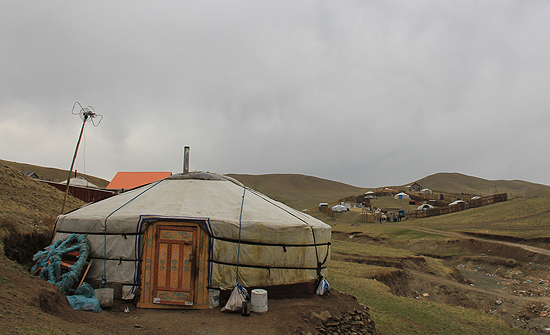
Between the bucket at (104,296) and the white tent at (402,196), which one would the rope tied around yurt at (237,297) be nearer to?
the bucket at (104,296)

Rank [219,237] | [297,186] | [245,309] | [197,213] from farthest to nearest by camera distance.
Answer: [297,186]
[197,213]
[219,237]
[245,309]

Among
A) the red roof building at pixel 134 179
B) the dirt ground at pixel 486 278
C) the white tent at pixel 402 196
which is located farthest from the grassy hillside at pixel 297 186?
the dirt ground at pixel 486 278

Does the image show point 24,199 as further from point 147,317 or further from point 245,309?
point 245,309

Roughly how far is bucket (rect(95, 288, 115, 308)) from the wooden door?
67cm

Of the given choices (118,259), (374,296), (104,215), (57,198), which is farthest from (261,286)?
(57,198)

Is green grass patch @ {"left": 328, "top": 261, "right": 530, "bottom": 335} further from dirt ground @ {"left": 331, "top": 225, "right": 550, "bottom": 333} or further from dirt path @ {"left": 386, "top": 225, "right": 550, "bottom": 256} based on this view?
dirt path @ {"left": 386, "top": 225, "right": 550, "bottom": 256}

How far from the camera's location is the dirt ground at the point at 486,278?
8.98 metres

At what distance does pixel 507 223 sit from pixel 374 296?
704 inches

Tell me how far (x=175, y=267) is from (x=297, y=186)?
9291 cm

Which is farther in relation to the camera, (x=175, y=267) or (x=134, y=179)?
(x=134, y=179)

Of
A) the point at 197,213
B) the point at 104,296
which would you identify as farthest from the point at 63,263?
the point at 197,213

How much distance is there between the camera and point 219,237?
18.8ft

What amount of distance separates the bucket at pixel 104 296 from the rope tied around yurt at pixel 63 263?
1.59 feet

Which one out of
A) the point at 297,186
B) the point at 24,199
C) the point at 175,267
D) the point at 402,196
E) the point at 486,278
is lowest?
the point at 486,278
